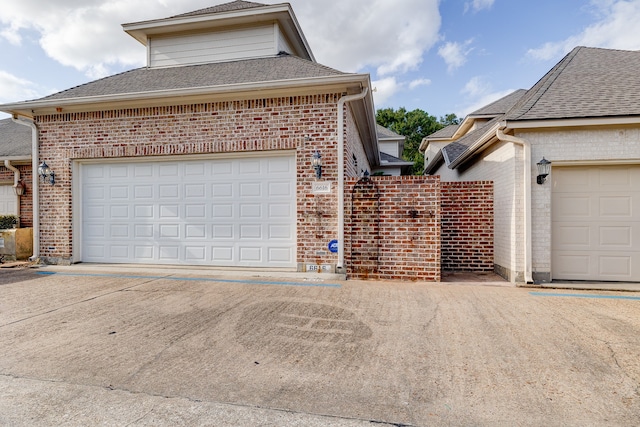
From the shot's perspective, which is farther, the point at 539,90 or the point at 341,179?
the point at 539,90

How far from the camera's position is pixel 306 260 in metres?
6.38

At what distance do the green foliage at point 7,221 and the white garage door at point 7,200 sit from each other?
0.44 metres

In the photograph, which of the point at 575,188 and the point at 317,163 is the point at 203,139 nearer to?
the point at 317,163

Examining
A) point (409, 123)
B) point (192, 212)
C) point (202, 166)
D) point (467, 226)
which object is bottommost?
point (467, 226)

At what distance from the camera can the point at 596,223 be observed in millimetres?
5836

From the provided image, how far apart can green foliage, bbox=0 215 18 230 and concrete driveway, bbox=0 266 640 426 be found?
217 inches

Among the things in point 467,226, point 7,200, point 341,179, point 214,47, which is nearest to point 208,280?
point 341,179

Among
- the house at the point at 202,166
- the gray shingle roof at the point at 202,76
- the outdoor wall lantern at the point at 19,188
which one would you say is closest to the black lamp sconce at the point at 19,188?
the outdoor wall lantern at the point at 19,188

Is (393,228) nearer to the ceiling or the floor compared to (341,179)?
nearer to the floor

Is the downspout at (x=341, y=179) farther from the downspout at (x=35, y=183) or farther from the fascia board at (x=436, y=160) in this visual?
the fascia board at (x=436, y=160)

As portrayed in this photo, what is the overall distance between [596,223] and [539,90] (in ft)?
9.41

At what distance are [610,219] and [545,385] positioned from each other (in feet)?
16.3

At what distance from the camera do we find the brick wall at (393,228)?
5996 mm

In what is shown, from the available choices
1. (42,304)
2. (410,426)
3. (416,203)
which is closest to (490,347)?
(410,426)
